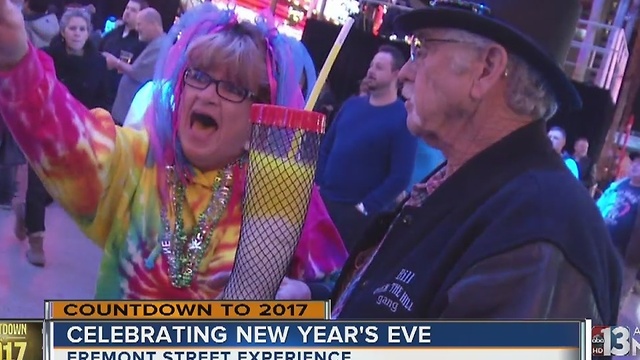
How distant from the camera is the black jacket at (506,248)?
1003 mm

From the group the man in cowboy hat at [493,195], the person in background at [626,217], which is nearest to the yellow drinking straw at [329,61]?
the man in cowboy hat at [493,195]

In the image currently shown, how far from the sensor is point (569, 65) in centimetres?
115

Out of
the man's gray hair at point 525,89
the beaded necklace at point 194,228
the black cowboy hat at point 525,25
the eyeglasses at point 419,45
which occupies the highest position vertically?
the black cowboy hat at point 525,25

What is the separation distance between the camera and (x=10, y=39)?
1.16 m

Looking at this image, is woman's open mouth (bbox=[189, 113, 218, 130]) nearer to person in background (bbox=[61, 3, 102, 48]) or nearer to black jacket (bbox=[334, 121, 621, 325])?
person in background (bbox=[61, 3, 102, 48])

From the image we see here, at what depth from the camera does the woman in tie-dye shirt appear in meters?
1.24

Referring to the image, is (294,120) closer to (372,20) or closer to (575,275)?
(372,20)

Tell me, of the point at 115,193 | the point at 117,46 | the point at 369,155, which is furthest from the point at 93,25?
the point at 369,155

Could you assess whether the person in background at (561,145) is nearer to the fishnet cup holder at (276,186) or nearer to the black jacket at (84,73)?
the fishnet cup holder at (276,186)

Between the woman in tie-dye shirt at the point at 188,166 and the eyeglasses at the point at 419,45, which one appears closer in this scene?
the eyeglasses at the point at 419,45

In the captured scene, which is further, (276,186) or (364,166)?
(364,166)

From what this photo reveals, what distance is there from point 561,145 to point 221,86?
517 mm

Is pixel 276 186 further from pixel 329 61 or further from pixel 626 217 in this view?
pixel 626 217

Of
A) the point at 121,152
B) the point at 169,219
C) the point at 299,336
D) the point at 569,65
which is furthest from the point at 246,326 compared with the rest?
the point at 569,65
